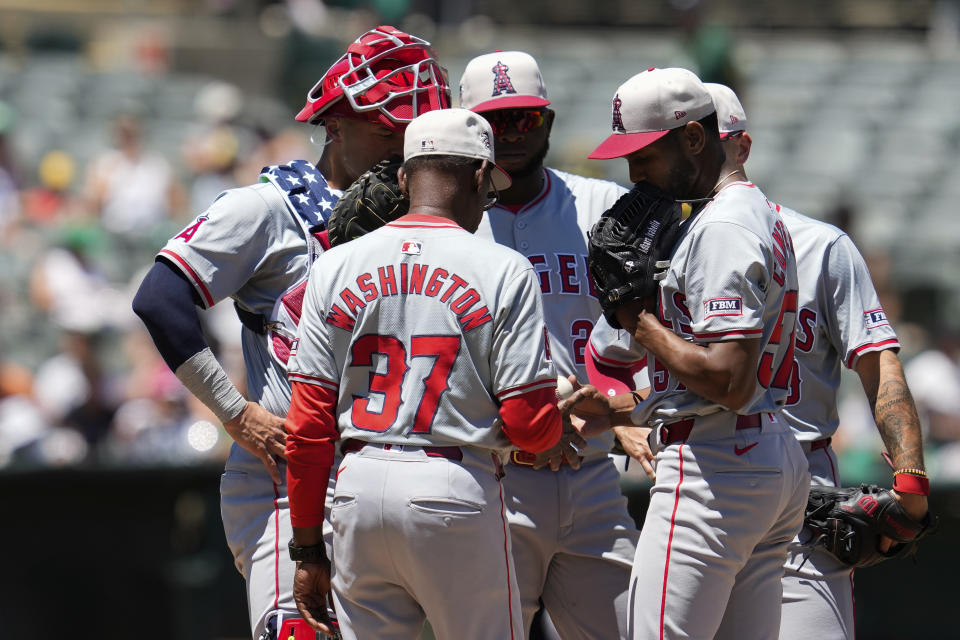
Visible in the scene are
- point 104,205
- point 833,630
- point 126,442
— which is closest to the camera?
point 833,630

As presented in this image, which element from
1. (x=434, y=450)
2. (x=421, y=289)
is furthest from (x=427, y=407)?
(x=421, y=289)

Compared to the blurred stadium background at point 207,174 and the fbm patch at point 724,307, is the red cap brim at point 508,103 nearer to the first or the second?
the fbm patch at point 724,307

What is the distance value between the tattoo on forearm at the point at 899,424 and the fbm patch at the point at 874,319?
0.17m

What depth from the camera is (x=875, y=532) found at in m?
4.07

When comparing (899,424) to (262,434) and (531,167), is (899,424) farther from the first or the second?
(262,434)

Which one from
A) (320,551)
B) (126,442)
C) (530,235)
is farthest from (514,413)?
(126,442)

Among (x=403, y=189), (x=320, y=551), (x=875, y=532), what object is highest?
(x=403, y=189)

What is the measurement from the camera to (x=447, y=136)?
3.54 m

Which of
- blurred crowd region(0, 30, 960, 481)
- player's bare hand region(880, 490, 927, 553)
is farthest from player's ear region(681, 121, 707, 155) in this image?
blurred crowd region(0, 30, 960, 481)

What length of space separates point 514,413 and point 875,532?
1301mm

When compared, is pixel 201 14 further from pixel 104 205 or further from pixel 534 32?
pixel 104 205

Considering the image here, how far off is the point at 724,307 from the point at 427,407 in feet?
2.54

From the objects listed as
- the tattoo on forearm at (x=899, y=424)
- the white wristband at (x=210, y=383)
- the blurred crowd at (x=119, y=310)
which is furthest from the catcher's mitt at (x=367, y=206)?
the blurred crowd at (x=119, y=310)

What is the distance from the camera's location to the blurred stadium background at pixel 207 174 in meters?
7.49
